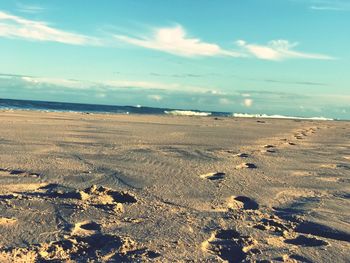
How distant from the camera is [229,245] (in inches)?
140

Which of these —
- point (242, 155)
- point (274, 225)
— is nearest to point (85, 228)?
point (274, 225)

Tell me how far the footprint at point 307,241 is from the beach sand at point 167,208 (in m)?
0.02

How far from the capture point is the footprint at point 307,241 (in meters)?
3.65

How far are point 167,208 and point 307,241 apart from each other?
4.51 ft

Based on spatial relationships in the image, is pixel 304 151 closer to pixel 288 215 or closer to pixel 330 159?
pixel 330 159

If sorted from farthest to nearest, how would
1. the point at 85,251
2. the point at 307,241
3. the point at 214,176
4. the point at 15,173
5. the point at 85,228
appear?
1. the point at 214,176
2. the point at 15,173
3. the point at 85,228
4. the point at 307,241
5. the point at 85,251

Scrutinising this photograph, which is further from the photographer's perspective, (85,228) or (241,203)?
(241,203)

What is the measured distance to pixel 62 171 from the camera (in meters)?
5.96

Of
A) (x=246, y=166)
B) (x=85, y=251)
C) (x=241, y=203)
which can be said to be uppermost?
(x=246, y=166)

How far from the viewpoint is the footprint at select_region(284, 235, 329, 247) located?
3.65 meters

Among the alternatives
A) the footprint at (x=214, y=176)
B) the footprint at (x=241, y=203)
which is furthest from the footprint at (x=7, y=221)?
the footprint at (x=214, y=176)

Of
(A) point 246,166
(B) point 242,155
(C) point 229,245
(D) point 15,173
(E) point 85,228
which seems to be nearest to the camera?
(C) point 229,245

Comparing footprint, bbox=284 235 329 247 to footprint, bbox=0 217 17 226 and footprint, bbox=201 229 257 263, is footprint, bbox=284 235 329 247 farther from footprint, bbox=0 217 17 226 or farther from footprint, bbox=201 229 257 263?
footprint, bbox=0 217 17 226

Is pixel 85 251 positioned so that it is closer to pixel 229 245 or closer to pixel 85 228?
pixel 85 228
